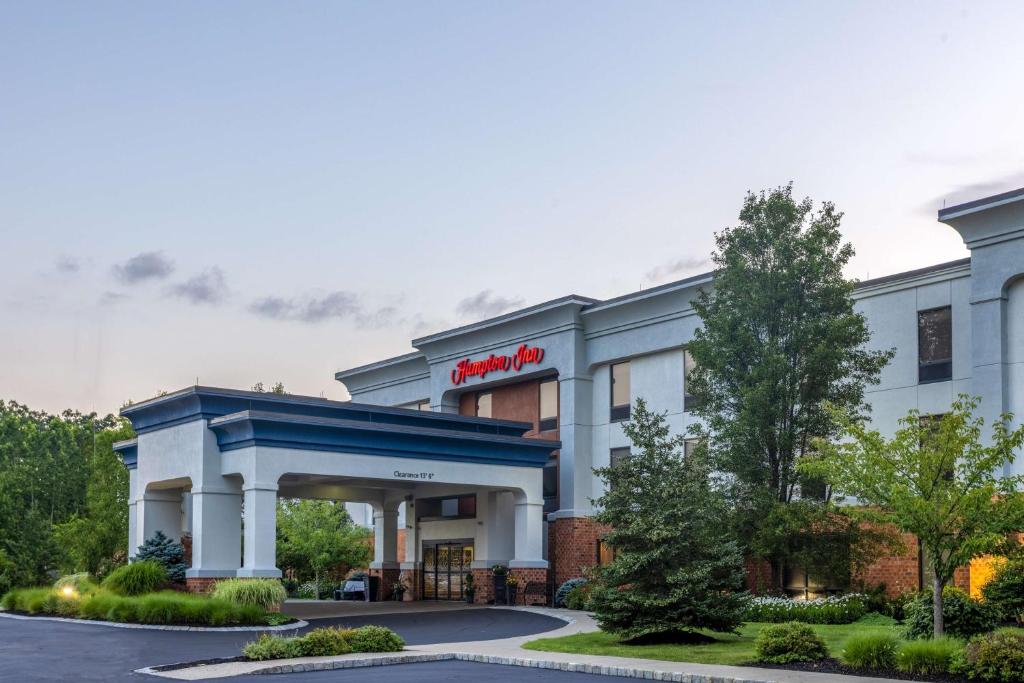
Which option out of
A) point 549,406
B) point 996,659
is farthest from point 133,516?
point 996,659

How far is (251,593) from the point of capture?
108ft

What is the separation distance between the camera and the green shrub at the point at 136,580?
3519 cm

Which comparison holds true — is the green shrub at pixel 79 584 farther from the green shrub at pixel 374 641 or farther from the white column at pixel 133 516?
the green shrub at pixel 374 641

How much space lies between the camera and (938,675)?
18.6m

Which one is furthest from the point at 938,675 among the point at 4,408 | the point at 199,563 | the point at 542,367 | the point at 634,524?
the point at 4,408

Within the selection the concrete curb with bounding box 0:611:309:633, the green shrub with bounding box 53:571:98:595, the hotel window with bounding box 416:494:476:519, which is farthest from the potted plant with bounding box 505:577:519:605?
the green shrub with bounding box 53:571:98:595

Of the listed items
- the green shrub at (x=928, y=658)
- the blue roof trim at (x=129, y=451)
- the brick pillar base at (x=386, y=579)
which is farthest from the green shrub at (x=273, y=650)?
the brick pillar base at (x=386, y=579)

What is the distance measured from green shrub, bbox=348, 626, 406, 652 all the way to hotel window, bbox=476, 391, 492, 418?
2560cm

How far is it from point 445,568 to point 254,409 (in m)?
13.2

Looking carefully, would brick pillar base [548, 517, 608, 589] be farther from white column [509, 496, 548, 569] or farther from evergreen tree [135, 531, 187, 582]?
evergreen tree [135, 531, 187, 582]

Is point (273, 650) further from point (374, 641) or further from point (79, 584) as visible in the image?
point (79, 584)

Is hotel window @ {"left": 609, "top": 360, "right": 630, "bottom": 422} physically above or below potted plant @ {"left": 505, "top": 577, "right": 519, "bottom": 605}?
above

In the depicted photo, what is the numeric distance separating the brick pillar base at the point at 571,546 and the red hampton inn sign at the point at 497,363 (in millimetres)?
6342

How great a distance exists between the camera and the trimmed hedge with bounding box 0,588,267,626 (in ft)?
103
